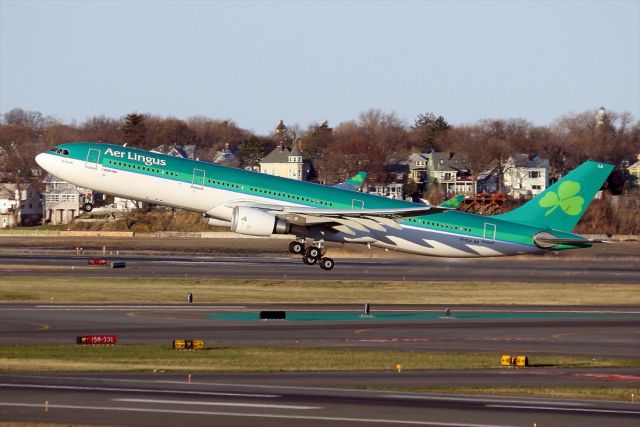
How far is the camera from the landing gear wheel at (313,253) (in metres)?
60.9

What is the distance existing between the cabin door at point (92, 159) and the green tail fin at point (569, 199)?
2298 cm

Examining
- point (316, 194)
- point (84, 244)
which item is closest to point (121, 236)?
point (84, 244)

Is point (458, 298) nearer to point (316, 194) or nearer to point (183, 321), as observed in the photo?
point (316, 194)

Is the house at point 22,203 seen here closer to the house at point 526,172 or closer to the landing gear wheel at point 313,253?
the house at point 526,172

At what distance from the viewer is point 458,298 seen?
202ft

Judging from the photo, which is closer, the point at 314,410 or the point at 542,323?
the point at 314,410

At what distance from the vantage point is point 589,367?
125 ft

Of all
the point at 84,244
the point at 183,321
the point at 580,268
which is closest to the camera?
the point at 183,321

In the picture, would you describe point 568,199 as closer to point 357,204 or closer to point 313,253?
point 357,204

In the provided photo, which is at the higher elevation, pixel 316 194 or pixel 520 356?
pixel 316 194

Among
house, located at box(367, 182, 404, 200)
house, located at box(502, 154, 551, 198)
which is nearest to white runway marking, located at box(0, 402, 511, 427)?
house, located at box(367, 182, 404, 200)

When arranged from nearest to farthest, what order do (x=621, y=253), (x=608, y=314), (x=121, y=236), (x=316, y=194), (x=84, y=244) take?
(x=608, y=314)
(x=316, y=194)
(x=621, y=253)
(x=84, y=244)
(x=121, y=236)

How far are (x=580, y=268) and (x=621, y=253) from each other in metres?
20.3

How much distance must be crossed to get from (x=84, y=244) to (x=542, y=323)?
2474 inches
